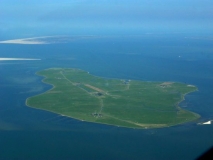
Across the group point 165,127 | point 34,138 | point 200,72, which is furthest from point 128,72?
point 34,138

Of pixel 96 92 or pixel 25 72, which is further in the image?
pixel 25 72

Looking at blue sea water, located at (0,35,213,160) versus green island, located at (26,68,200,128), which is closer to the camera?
blue sea water, located at (0,35,213,160)

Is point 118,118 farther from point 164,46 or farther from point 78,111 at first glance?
point 164,46

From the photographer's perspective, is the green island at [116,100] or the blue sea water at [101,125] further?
the green island at [116,100]

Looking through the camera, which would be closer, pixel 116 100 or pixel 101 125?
pixel 101 125
